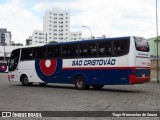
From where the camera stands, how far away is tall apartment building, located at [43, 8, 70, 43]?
15700 centimetres

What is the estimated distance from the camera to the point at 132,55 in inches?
761

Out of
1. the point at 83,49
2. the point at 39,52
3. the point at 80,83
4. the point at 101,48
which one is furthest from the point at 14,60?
the point at 101,48

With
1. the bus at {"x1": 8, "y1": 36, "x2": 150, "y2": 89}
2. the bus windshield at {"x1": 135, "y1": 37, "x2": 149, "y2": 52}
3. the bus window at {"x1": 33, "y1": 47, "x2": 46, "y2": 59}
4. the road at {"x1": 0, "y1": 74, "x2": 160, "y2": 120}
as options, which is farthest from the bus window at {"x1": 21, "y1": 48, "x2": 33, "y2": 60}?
the bus windshield at {"x1": 135, "y1": 37, "x2": 149, "y2": 52}

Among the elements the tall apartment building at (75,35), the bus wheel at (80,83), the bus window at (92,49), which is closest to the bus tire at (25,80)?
the bus wheel at (80,83)

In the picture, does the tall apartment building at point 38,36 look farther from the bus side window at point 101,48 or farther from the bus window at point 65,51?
the bus side window at point 101,48

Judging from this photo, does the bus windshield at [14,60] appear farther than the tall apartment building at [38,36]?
No

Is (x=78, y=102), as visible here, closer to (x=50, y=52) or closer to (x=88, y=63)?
(x=88, y=63)

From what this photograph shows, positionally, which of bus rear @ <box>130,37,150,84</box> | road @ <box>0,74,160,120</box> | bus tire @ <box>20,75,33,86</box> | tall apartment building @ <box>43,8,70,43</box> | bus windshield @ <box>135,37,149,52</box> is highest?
tall apartment building @ <box>43,8,70,43</box>

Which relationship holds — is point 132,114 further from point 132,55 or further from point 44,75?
point 44,75

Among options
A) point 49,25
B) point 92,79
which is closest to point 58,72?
point 92,79

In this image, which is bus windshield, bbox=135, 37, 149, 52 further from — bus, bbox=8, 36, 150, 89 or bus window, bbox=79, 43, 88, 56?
bus window, bbox=79, 43, 88, 56

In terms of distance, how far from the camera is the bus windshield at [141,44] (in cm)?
1970

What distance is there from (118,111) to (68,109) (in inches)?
67.2

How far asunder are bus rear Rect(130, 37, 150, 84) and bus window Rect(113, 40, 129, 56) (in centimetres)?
53
